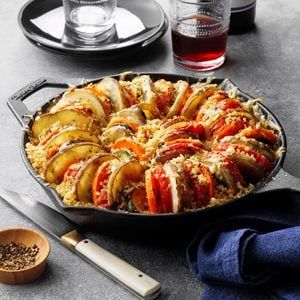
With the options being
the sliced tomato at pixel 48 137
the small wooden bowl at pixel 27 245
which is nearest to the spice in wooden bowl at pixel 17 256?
the small wooden bowl at pixel 27 245

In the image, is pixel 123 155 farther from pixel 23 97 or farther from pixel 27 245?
pixel 23 97

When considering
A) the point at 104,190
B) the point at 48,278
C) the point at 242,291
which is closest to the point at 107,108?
the point at 104,190

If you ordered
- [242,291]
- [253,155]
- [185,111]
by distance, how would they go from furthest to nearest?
1. [185,111]
2. [253,155]
3. [242,291]

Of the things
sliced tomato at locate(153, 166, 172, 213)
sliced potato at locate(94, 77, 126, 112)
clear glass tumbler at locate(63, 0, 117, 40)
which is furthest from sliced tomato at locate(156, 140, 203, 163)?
clear glass tumbler at locate(63, 0, 117, 40)

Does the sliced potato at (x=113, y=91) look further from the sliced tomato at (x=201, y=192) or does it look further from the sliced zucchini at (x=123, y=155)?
the sliced tomato at (x=201, y=192)

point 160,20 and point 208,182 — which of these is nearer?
point 208,182

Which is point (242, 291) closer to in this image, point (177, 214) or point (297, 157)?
point (177, 214)

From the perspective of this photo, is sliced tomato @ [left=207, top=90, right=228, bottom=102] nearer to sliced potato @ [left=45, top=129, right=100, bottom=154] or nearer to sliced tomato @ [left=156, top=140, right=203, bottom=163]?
sliced tomato @ [left=156, top=140, right=203, bottom=163]
